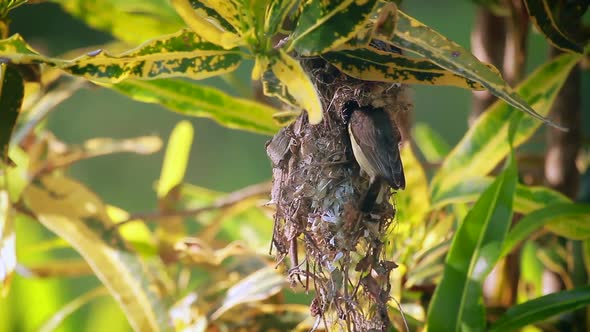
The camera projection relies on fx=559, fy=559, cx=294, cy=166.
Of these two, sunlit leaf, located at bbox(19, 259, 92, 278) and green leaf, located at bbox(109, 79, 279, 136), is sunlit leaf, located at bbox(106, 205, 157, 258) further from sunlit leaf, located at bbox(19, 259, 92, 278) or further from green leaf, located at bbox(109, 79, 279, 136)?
green leaf, located at bbox(109, 79, 279, 136)

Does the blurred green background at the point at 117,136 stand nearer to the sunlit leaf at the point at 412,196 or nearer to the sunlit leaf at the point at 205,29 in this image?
the sunlit leaf at the point at 412,196

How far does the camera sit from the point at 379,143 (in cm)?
39

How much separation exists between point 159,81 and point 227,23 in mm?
221

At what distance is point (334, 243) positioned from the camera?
1.38ft

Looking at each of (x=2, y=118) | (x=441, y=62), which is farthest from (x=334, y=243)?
(x=2, y=118)

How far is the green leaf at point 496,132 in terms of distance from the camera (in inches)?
25.1

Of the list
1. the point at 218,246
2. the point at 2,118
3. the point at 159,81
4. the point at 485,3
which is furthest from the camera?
the point at 218,246

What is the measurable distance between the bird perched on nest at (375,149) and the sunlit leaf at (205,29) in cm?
11

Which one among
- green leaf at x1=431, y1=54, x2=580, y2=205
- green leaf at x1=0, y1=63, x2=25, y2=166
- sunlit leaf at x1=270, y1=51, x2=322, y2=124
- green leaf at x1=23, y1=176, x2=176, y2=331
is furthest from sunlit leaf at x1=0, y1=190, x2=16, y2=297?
green leaf at x1=431, y1=54, x2=580, y2=205

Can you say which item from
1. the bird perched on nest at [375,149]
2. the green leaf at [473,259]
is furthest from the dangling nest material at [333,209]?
the green leaf at [473,259]

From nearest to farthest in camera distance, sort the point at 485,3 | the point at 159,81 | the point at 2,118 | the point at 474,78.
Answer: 1. the point at 474,78
2. the point at 2,118
3. the point at 159,81
4. the point at 485,3

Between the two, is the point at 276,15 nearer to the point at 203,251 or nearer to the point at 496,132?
the point at 496,132

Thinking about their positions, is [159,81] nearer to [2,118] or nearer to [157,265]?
[2,118]

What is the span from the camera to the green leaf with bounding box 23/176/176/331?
0.70 metres
